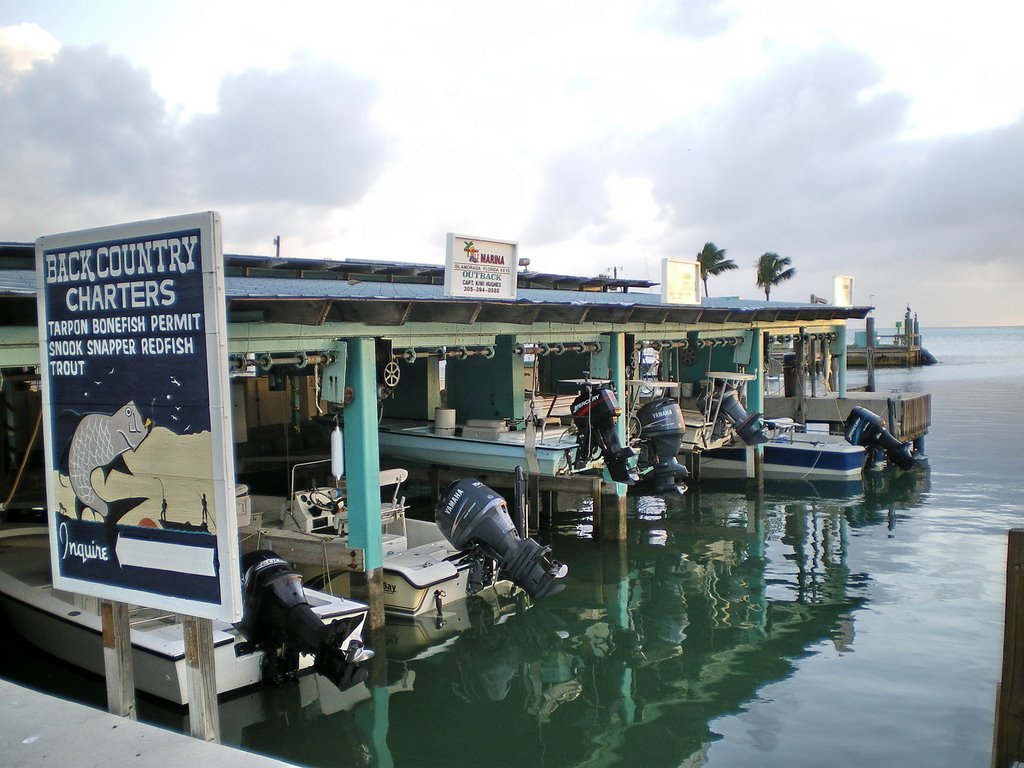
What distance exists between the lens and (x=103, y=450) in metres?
5.01

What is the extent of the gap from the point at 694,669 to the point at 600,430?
5074 mm

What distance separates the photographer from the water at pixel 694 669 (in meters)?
8.18

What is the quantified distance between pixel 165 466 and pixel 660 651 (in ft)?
24.8

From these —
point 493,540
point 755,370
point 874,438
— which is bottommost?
point 874,438

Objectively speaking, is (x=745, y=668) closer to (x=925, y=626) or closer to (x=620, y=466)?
(x=925, y=626)

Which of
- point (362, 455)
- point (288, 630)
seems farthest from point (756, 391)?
point (288, 630)

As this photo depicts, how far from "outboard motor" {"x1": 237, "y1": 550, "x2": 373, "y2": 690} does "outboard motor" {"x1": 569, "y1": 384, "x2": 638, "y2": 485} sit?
19.6 feet

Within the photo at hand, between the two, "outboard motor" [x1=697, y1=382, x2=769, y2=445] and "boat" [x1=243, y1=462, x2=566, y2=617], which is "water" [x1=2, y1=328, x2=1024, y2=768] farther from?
"outboard motor" [x1=697, y1=382, x2=769, y2=445]

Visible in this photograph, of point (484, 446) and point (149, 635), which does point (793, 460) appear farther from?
point (149, 635)

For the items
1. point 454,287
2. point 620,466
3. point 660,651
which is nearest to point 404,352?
point 454,287

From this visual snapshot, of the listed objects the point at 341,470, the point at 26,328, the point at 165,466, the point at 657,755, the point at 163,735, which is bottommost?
the point at 657,755

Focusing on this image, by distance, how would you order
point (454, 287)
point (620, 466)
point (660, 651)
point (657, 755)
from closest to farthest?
point (657, 755) < point (660, 651) < point (454, 287) < point (620, 466)

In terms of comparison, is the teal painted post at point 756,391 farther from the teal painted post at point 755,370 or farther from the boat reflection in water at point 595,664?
the boat reflection in water at point 595,664

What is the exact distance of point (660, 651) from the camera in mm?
10680
